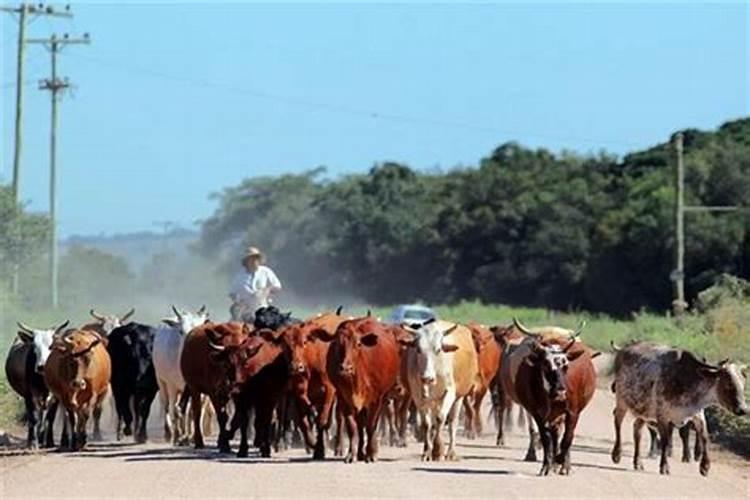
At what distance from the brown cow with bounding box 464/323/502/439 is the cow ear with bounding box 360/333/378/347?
3.48 m

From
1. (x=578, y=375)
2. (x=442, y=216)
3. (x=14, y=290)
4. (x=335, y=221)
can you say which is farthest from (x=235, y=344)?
(x=335, y=221)

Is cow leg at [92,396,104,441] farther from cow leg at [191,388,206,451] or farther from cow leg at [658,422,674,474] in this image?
cow leg at [658,422,674,474]

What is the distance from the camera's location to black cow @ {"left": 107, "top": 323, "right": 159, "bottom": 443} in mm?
28281

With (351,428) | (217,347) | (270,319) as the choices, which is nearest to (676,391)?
(351,428)

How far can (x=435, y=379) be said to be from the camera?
2511 cm

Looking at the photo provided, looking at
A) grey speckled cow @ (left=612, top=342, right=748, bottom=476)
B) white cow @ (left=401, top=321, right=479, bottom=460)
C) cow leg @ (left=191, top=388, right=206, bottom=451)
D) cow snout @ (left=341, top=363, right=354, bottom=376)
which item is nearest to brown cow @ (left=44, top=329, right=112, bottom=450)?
cow leg @ (left=191, top=388, right=206, bottom=451)

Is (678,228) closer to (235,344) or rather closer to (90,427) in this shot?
(90,427)

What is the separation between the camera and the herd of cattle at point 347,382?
24.1m

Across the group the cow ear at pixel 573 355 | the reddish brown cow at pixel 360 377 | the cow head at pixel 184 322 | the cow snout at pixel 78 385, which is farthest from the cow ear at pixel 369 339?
the cow snout at pixel 78 385

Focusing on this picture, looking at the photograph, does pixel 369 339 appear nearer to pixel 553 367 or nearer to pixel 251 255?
pixel 553 367

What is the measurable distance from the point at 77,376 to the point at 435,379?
4.74 m

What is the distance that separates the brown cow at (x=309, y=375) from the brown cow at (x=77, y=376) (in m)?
3.06

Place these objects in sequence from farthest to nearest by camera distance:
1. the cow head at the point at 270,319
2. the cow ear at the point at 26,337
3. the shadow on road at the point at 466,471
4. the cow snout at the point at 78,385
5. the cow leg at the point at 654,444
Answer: the cow ear at the point at 26,337
the cow head at the point at 270,319
the cow leg at the point at 654,444
the cow snout at the point at 78,385
the shadow on road at the point at 466,471

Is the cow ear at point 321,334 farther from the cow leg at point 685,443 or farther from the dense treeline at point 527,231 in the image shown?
the dense treeline at point 527,231
